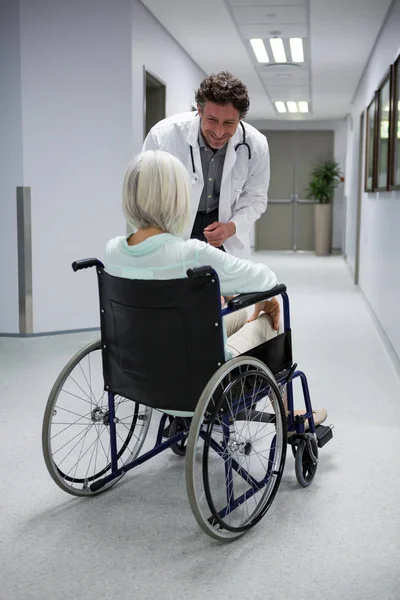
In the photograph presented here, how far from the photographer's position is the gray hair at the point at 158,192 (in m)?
2.14

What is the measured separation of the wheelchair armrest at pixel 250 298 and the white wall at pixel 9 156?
11.2 ft

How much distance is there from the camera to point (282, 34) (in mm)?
6742

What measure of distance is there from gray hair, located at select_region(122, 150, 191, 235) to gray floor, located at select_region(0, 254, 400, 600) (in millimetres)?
976

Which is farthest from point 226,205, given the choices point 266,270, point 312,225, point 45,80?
point 312,225

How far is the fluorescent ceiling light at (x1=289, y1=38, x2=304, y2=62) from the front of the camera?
707 centimetres

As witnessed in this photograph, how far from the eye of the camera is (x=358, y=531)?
2281 mm

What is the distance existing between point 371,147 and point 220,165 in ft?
15.0

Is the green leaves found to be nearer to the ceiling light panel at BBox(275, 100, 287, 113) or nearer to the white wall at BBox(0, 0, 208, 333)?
the ceiling light panel at BBox(275, 100, 287, 113)

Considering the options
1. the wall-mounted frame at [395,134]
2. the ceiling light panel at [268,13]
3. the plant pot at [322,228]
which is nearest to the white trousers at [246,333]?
the wall-mounted frame at [395,134]

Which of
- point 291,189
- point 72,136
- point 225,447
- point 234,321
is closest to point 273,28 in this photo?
point 72,136

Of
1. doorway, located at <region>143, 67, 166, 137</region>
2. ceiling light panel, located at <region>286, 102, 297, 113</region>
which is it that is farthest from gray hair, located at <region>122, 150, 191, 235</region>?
ceiling light panel, located at <region>286, 102, 297, 113</region>

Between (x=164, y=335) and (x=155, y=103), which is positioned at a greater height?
(x=155, y=103)

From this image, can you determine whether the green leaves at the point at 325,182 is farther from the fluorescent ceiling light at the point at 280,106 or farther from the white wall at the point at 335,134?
the fluorescent ceiling light at the point at 280,106

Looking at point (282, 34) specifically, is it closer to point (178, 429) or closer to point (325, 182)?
point (178, 429)
